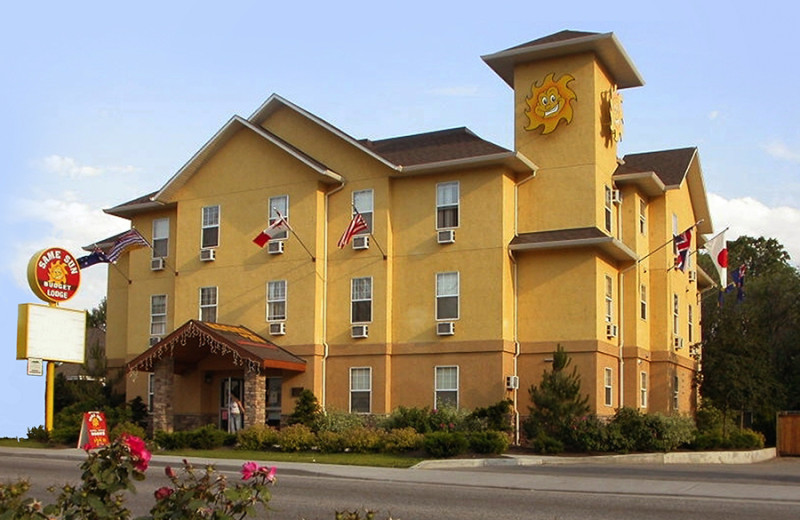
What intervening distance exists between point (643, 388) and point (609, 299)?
4023 millimetres

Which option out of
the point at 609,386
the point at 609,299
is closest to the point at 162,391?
the point at 609,386

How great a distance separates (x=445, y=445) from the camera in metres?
25.8

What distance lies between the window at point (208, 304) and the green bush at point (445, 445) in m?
11.9

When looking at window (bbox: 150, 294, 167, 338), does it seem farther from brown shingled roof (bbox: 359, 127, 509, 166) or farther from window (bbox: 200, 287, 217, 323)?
brown shingled roof (bbox: 359, 127, 509, 166)

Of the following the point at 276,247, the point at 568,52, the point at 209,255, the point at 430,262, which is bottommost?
the point at 430,262

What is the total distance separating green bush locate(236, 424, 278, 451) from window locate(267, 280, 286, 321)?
559cm

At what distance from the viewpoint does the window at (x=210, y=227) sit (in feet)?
116

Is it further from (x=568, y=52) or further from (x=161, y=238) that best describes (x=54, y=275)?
(x=568, y=52)

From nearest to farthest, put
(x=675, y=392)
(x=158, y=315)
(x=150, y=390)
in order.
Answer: (x=675, y=392)
(x=150, y=390)
(x=158, y=315)

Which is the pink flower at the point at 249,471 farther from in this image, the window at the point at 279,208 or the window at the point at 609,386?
the window at the point at 279,208

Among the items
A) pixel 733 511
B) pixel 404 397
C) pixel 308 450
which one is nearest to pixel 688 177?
pixel 404 397

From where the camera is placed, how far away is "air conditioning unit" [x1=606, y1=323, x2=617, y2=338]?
3184cm

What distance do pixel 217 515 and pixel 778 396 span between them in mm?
35941

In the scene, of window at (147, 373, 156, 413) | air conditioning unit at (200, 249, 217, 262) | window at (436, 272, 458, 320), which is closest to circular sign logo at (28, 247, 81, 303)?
air conditioning unit at (200, 249, 217, 262)
